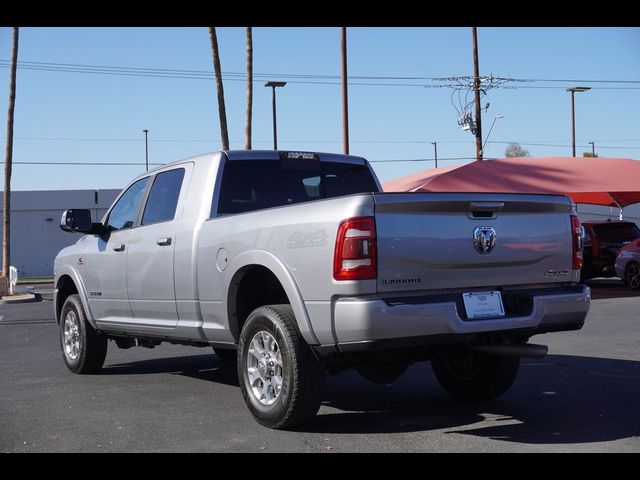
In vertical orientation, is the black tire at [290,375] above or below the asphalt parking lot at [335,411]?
above

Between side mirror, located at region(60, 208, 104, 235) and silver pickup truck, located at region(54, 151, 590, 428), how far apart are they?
0.83 metres

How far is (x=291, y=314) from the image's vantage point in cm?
587

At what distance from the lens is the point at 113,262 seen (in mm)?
8195

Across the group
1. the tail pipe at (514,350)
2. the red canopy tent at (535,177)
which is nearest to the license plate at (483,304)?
the tail pipe at (514,350)

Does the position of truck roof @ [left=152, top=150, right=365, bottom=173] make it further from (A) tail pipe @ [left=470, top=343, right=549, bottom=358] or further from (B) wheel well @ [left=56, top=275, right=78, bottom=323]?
(A) tail pipe @ [left=470, top=343, right=549, bottom=358]

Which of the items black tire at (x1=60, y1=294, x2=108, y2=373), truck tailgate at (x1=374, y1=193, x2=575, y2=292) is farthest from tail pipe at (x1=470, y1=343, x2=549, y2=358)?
black tire at (x1=60, y1=294, x2=108, y2=373)

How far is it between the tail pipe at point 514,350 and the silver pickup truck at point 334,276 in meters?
0.01

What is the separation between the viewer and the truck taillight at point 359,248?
17.4ft

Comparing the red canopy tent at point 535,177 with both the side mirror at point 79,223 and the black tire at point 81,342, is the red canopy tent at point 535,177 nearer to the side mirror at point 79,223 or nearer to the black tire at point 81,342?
the black tire at point 81,342

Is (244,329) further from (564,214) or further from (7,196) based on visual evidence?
(7,196)

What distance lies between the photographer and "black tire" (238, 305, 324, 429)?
18.6 feet

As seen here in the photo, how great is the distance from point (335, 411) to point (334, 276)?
1734mm

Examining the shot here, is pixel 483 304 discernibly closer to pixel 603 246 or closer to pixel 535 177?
pixel 535 177
